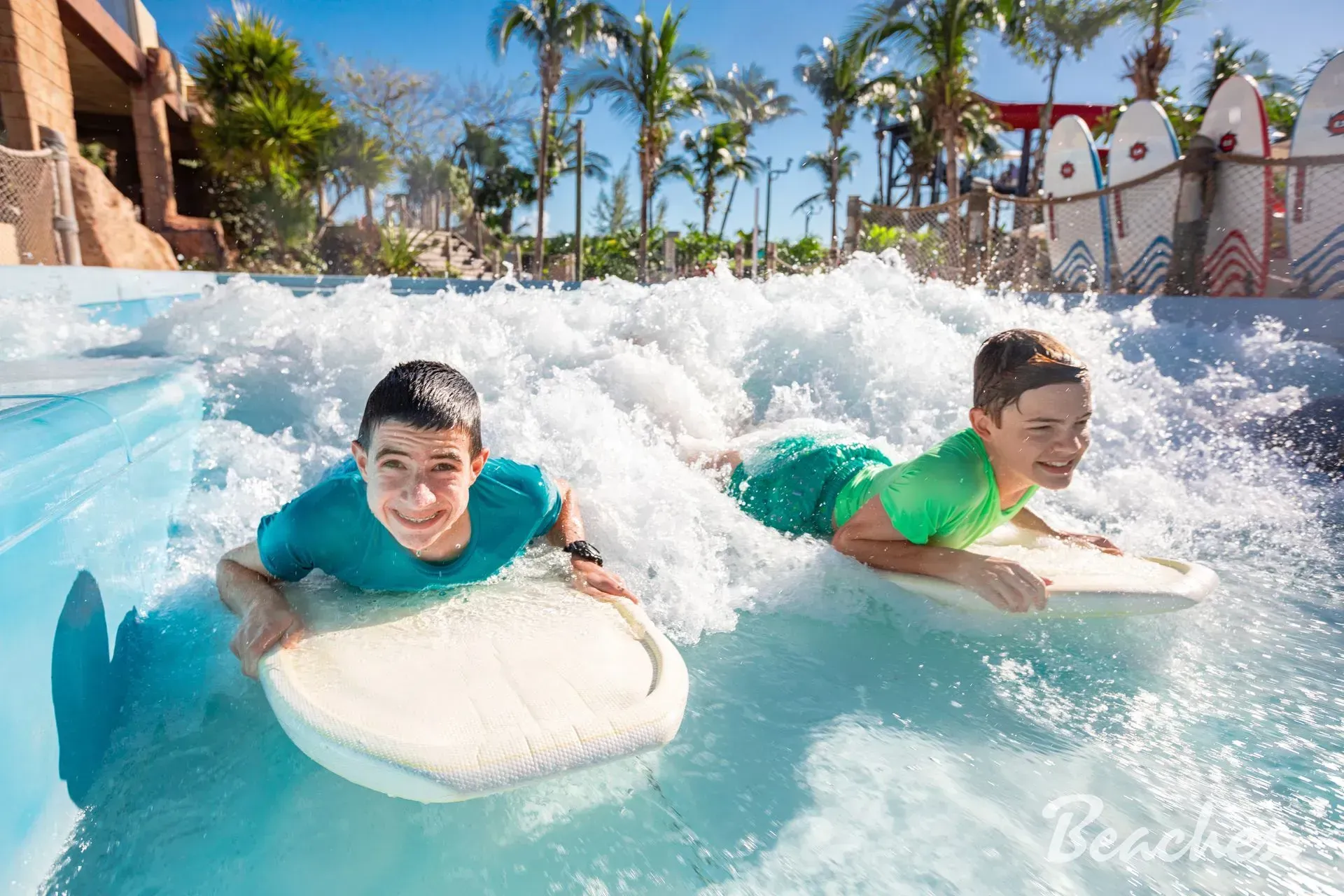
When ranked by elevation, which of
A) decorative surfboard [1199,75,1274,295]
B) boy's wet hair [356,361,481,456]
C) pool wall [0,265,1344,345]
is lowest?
boy's wet hair [356,361,481,456]

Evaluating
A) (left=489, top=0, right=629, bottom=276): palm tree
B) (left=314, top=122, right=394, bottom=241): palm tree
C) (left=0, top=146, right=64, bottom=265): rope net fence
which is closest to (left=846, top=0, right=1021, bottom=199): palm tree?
(left=489, top=0, right=629, bottom=276): palm tree

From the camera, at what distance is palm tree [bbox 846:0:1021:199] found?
1914cm

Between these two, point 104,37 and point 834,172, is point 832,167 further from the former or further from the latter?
point 104,37

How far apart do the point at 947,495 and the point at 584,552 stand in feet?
3.42

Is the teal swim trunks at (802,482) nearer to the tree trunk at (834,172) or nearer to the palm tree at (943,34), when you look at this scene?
the palm tree at (943,34)

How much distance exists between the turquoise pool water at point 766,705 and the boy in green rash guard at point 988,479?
164 mm

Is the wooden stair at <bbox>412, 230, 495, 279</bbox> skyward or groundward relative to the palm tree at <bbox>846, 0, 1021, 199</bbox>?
groundward

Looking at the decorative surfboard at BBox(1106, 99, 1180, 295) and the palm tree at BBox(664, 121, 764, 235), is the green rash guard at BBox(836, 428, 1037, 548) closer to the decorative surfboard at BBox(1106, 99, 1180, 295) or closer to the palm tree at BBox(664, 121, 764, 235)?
the decorative surfboard at BBox(1106, 99, 1180, 295)

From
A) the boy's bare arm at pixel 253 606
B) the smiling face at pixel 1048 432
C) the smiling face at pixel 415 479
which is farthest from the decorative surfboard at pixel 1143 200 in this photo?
the boy's bare arm at pixel 253 606

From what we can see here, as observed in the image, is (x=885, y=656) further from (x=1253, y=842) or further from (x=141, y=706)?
(x=141, y=706)

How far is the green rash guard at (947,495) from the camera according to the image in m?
2.28

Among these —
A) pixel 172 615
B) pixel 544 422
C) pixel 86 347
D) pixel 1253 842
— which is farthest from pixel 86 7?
pixel 1253 842

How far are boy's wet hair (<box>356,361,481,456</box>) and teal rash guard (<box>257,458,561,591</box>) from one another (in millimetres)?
215

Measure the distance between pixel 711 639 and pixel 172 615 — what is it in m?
1.47
